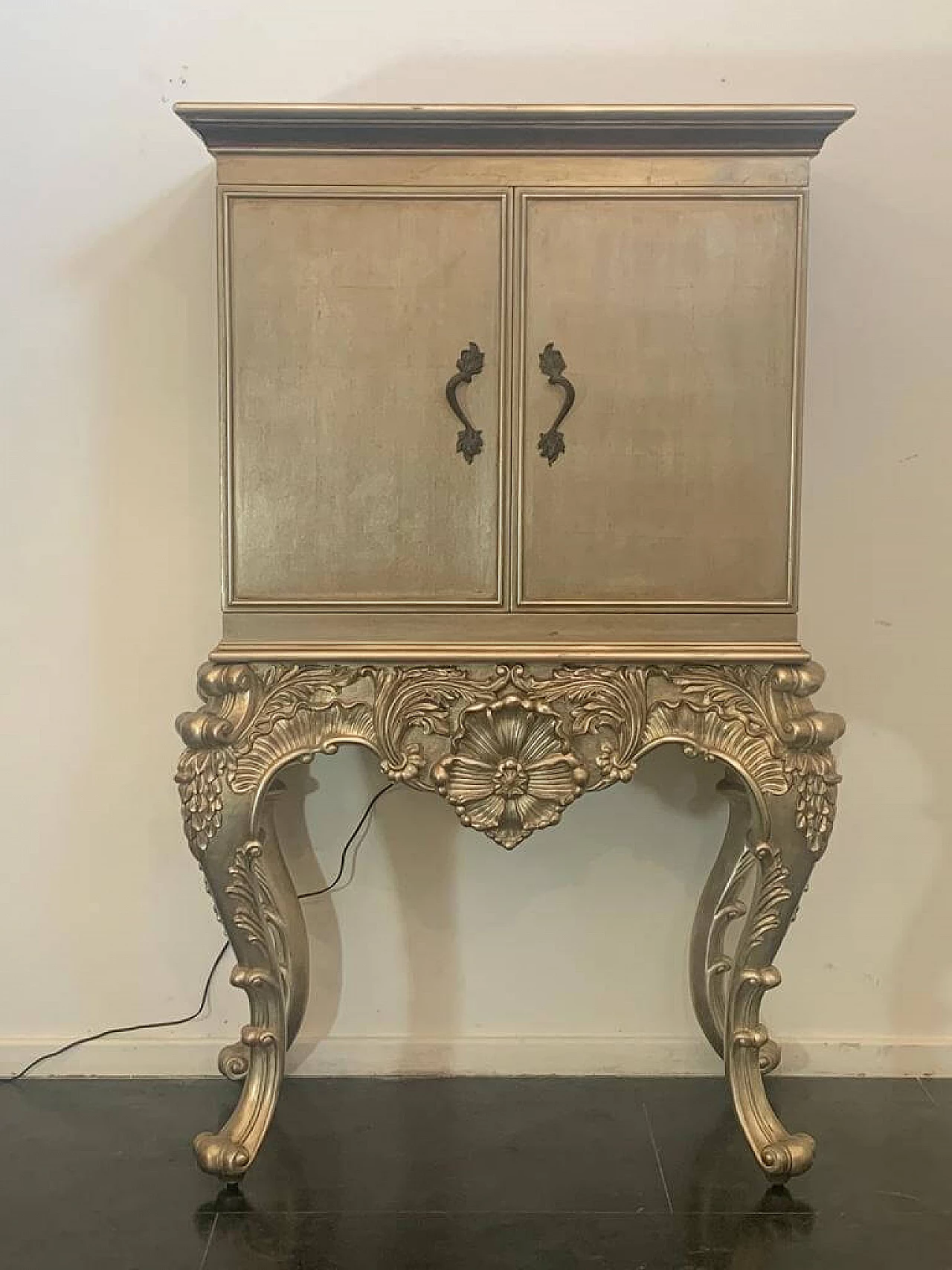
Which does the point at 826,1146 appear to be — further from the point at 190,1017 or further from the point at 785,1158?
the point at 190,1017

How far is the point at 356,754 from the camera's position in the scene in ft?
7.09

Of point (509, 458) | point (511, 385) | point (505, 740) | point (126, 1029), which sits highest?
point (511, 385)

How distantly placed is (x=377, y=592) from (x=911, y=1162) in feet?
4.28

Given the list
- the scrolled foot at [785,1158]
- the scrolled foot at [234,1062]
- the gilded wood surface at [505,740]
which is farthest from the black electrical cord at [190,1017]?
the scrolled foot at [785,1158]

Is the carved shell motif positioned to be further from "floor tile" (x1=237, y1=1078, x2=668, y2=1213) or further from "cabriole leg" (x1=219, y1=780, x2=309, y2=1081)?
"floor tile" (x1=237, y1=1078, x2=668, y2=1213)

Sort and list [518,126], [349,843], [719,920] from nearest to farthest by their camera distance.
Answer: [518,126]
[719,920]
[349,843]

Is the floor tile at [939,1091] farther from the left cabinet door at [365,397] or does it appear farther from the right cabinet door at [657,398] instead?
the left cabinet door at [365,397]

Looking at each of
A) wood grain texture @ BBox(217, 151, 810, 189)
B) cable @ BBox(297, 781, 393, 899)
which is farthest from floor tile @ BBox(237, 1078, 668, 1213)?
wood grain texture @ BBox(217, 151, 810, 189)

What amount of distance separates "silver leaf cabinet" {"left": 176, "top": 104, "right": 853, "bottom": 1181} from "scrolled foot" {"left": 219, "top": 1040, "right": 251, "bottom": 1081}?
52 centimetres

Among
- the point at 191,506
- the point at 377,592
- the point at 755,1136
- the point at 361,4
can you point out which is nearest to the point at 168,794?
the point at 191,506

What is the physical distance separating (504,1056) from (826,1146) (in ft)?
1.94

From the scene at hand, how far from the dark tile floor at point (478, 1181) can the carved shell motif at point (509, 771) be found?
59 cm

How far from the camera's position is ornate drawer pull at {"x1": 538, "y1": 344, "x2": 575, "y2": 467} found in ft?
5.55

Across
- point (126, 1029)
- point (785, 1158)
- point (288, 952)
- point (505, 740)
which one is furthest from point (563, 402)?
point (126, 1029)
